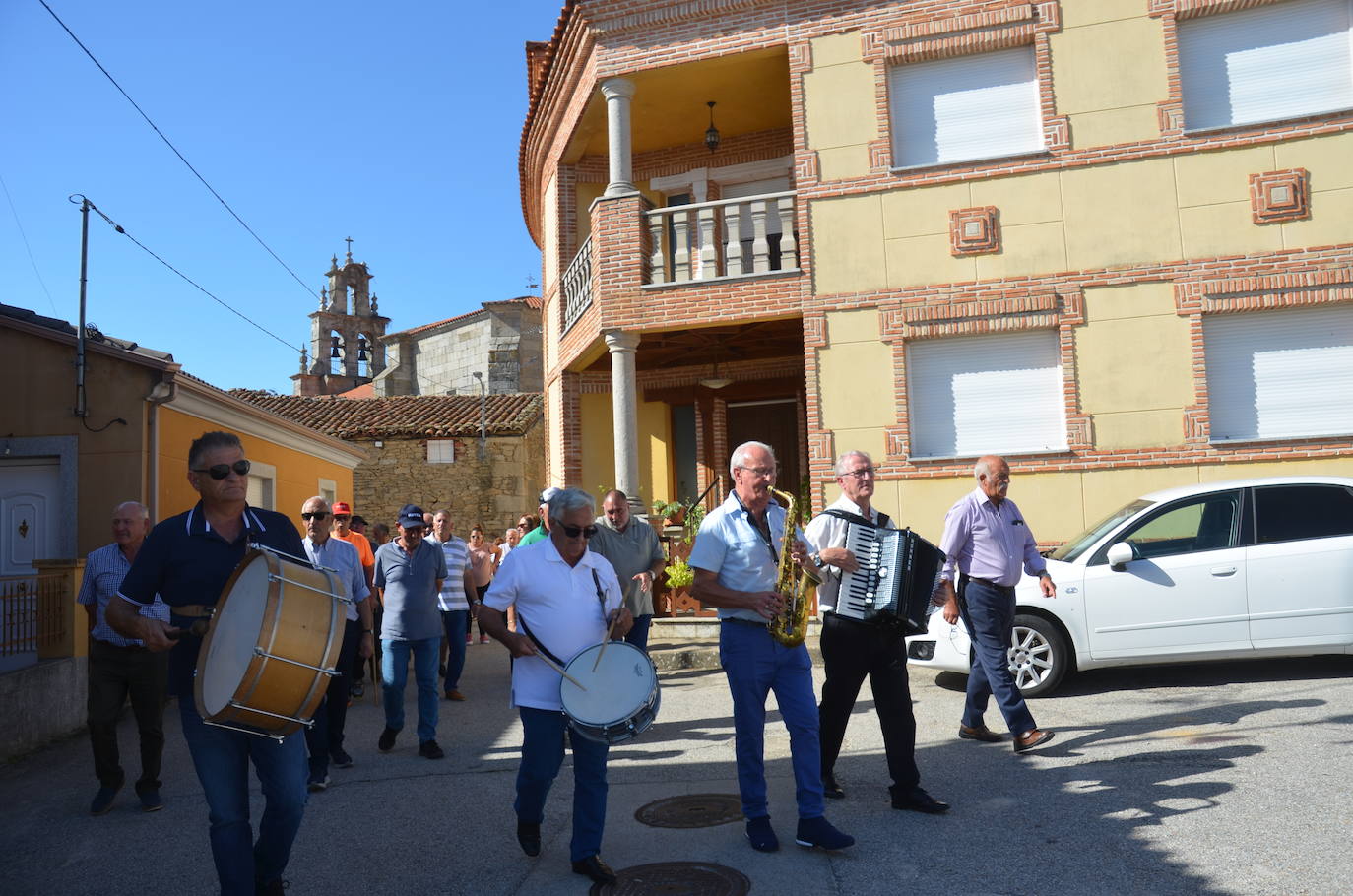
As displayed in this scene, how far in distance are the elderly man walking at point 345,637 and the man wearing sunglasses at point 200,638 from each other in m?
2.66

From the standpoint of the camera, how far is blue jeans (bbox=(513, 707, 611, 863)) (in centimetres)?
458

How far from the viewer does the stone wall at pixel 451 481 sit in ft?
80.7

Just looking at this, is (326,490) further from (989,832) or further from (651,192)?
(989,832)

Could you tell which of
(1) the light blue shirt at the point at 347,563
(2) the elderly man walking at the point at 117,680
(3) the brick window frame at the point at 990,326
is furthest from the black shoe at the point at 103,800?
(3) the brick window frame at the point at 990,326

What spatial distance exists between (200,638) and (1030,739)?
15.8ft

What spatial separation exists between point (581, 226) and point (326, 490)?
7.13 meters

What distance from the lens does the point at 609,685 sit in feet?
14.9

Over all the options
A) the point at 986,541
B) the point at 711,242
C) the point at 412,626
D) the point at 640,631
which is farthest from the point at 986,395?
the point at 412,626

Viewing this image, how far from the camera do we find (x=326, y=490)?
19.2m

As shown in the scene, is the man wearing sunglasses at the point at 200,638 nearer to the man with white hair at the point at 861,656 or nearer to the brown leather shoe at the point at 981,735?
the man with white hair at the point at 861,656

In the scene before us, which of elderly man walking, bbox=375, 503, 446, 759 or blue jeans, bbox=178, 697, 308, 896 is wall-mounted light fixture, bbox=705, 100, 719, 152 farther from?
blue jeans, bbox=178, 697, 308, 896

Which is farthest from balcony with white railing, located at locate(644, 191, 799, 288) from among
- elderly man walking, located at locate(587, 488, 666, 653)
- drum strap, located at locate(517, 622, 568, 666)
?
drum strap, located at locate(517, 622, 568, 666)

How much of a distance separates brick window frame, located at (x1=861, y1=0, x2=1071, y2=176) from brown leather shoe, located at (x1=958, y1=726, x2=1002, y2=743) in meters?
7.54

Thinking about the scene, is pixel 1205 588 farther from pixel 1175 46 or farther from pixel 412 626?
pixel 1175 46
